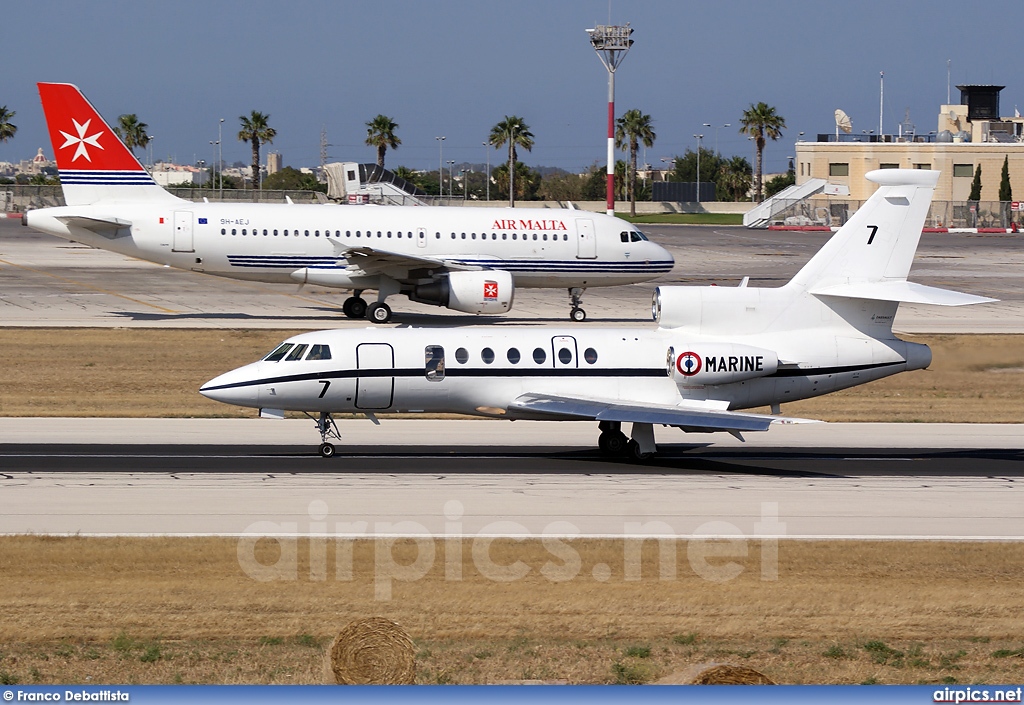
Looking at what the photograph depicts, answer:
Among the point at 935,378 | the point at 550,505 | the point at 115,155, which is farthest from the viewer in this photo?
the point at 115,155

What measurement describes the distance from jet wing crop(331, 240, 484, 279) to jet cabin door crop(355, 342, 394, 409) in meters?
20.3

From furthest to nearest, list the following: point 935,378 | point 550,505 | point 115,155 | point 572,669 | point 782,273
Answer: point 782,273
point 115,155
point 935,378
point 550,505
point 572,669

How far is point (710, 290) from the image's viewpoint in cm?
2875

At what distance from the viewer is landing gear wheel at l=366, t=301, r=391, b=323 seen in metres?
49.0

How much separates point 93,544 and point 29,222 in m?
32.5

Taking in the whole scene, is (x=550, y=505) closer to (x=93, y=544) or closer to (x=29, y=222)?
(x=93, y=544)

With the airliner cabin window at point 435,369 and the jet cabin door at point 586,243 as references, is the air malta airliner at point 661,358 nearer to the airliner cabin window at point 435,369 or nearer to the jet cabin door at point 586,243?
the airliner cabin window at point 435,369

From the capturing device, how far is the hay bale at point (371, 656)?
1187cm

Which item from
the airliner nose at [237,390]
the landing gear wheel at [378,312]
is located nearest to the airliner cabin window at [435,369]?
the airliner nose at [237,390]

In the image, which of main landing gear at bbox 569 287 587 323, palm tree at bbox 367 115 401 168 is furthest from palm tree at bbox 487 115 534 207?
main landing gear at bbox 569 287 587 323

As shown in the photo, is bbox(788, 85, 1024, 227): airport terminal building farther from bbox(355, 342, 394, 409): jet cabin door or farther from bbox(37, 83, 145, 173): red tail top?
bbox(355, 342, 394, 409): jet cabin door

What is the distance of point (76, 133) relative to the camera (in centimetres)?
4844

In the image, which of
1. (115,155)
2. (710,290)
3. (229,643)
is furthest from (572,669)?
(115,155)

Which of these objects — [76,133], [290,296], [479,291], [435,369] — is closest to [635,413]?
[435,369]
